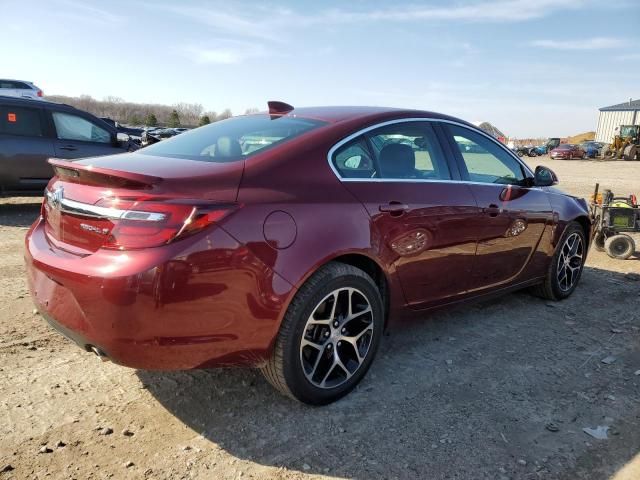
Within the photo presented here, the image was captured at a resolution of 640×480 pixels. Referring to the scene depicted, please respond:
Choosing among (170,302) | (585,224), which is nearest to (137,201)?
(170,302)

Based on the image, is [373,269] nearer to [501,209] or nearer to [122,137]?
[501,209]

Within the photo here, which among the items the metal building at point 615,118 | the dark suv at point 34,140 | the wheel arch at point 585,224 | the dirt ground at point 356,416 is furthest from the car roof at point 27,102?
the metal building at point 615,118

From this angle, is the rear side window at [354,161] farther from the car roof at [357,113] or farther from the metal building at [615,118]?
the metal building at [615,118]

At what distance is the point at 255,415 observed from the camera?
9.17ft

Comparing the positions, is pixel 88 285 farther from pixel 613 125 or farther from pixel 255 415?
pixel 613 125

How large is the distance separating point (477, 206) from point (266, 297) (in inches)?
74.7

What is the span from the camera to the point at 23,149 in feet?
26.1

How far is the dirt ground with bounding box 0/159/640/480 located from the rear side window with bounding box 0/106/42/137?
516 centimetres

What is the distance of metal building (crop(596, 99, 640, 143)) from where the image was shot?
198ft

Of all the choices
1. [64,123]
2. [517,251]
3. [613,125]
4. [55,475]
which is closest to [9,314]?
[55,475]

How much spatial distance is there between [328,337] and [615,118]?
71476 millimetres

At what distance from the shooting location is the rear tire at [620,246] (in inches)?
257

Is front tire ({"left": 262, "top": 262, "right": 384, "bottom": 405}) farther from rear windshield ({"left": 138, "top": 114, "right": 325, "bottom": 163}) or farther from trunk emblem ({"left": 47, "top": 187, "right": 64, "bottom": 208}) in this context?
trunk emblem ({"left": 47, "top": 187, "right": 64, "bottom": 208})

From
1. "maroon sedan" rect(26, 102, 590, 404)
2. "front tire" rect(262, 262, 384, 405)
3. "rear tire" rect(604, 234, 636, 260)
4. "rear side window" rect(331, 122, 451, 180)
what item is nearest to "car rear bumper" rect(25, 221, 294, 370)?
"maroon sedan" rect(26, 102, 590, 404)
